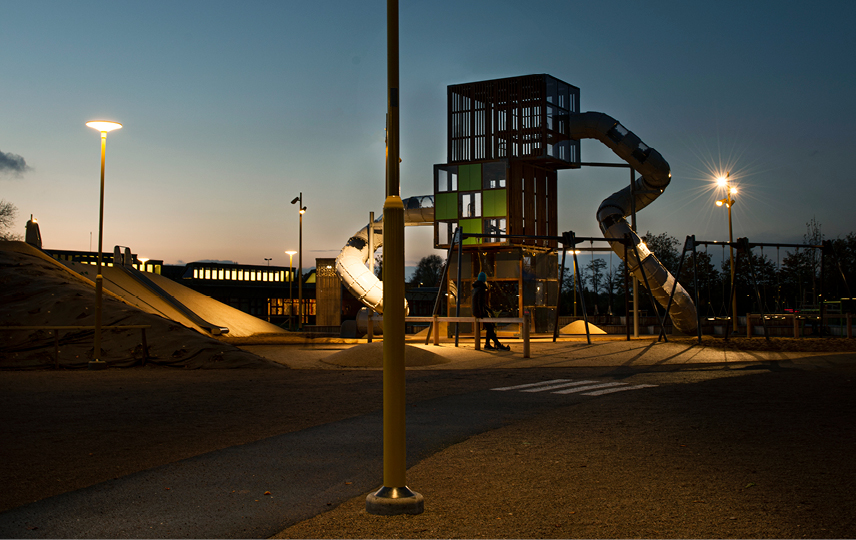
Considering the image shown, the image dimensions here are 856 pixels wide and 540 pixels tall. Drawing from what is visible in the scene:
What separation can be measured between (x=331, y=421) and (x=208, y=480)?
3.01m

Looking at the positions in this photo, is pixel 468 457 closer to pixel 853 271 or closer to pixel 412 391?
pixel 412 391

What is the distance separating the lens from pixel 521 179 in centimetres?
2895

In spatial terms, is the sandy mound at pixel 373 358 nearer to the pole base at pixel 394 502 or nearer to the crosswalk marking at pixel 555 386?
the crosswalk marking at pixel 555 386

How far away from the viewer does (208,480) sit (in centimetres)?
529

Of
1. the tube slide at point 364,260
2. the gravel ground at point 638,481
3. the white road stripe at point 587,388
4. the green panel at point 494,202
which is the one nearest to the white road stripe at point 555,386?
the white road stripe at point 587,388

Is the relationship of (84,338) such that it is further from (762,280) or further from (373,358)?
(762,280)

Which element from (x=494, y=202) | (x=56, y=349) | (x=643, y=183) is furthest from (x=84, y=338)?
(x=643, y=183)

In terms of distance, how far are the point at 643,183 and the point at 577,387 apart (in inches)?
869

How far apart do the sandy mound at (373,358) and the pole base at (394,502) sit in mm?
11485

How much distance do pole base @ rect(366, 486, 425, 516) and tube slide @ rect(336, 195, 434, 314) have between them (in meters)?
28.3

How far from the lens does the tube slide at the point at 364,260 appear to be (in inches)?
1323

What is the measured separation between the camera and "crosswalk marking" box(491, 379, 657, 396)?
36.0ft

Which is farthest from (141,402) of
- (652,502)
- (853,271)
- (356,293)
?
(853,271)

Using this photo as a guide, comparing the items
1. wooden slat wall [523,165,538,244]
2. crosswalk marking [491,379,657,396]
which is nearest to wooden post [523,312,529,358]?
crosswalk marking [491,379,657,396]
